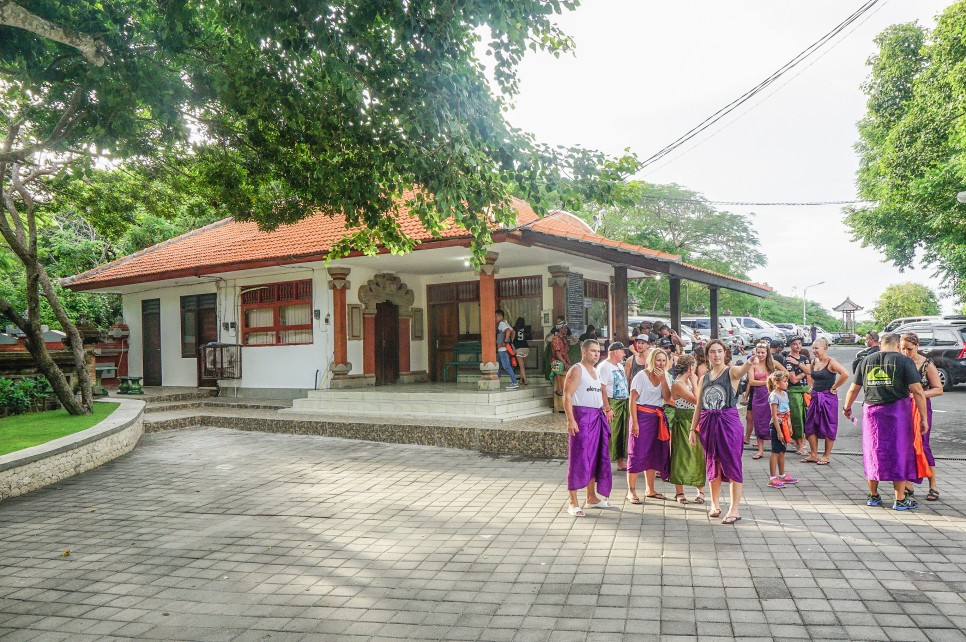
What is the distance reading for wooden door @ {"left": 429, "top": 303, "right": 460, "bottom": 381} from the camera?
16062 mm

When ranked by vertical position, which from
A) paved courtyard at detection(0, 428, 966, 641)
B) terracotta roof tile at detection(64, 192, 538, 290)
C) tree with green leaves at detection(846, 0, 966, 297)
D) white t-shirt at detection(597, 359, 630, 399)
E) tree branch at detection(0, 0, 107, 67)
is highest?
tree with green leaves at detection(846, 0, 966, 297)

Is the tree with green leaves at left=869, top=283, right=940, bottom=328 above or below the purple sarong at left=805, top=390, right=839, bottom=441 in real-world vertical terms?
above

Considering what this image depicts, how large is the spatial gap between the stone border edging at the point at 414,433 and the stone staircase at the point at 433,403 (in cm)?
111

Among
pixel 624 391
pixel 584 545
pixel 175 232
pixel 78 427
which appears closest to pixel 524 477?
pixel 624 391

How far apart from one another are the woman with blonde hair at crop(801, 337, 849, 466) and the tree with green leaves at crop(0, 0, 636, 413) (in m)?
4.06

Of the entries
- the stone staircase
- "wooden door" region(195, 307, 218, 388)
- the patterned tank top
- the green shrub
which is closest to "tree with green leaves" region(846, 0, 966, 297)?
the stone staircase

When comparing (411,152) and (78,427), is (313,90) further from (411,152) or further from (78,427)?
(78,427)

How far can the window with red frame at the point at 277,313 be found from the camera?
49.2ft

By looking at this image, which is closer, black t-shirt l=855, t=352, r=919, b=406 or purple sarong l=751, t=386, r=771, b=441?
black t-shirt l=855, t=352, r=919, b=406

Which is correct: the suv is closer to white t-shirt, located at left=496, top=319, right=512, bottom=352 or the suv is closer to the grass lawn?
white t-shirt, located at left=496, top=319, right=512, bottom=352

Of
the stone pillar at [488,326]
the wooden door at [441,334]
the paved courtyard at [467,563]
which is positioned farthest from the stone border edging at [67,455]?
the wooden door at [441,334]

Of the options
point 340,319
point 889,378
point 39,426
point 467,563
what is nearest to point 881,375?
point 889,378

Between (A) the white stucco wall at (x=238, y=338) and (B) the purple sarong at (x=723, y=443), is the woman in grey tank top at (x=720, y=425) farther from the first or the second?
(A) the white stucco wall at (x=238, y=338)

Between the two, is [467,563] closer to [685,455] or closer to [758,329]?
[685,455]
